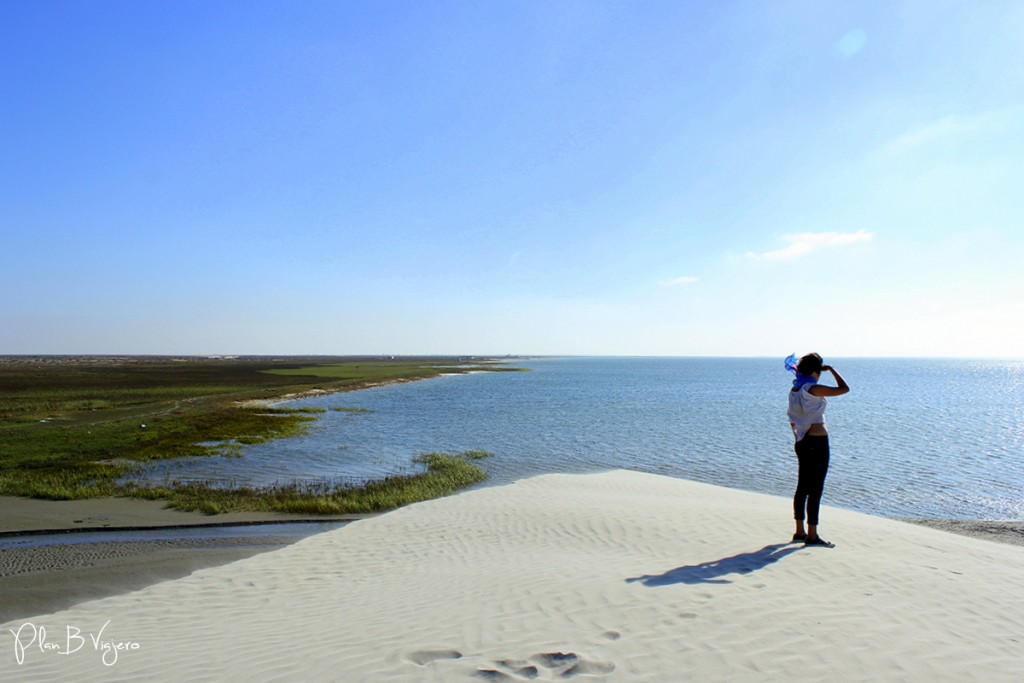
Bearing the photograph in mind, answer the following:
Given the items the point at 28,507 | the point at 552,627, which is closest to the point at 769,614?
the point at 552,627

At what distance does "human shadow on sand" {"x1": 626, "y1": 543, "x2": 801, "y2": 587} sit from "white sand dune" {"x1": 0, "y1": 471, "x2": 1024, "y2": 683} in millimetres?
47

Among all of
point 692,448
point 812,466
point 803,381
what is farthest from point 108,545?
point 692,448

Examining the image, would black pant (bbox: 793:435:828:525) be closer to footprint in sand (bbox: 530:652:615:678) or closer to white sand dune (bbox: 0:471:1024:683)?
white sand dune (bbox: 0:471:1024:683)

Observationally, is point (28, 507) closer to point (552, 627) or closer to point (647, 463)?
point (552, 627)

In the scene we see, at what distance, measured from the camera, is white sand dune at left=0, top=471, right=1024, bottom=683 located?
5141 mm

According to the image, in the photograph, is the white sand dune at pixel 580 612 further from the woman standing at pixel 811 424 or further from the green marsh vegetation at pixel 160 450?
the green marsh vegetation at pixel 160 450

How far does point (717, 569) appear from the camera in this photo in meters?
8.05

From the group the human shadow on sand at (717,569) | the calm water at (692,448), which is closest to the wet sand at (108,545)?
the calm water at (692,448)

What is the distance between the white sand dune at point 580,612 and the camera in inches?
202

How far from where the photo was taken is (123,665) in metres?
5.70

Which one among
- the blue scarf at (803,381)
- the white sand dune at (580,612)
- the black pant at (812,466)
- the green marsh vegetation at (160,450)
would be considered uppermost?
the blue scarf at (803,381)

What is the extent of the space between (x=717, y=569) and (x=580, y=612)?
110 inches

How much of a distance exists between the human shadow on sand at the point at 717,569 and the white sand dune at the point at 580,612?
0.15 ft

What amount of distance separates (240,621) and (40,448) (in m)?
23.8
